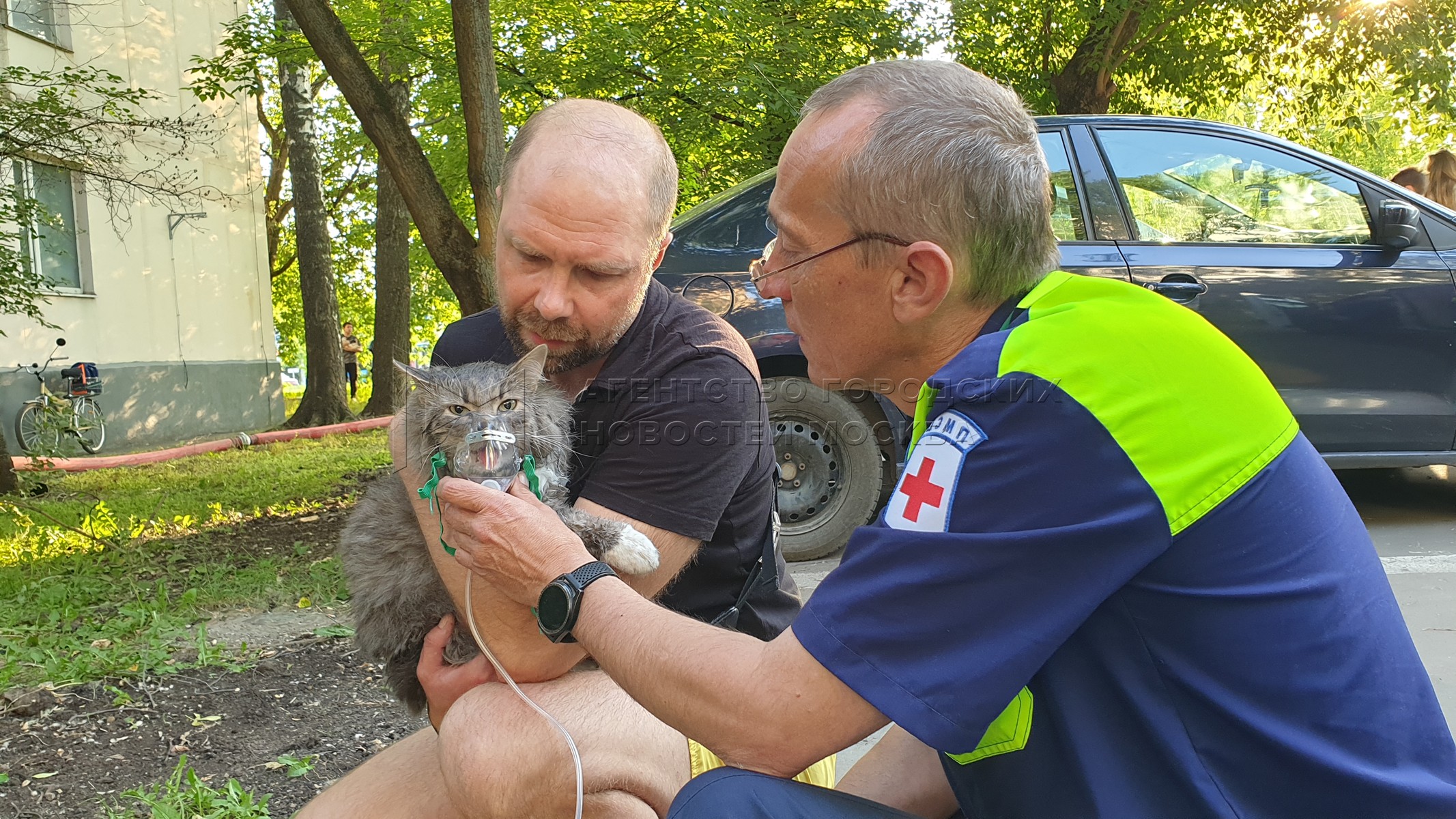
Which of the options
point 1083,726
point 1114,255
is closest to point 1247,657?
point 1083,726

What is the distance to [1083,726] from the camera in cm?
135

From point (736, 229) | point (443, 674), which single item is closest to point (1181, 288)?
point (736, 229)

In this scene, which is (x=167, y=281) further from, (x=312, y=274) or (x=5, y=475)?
(x=5, y=475)

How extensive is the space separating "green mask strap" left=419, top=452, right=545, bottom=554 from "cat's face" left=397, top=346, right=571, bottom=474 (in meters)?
0.10

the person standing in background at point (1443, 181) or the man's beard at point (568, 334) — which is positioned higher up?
the person standing in background at point (1443, 181)

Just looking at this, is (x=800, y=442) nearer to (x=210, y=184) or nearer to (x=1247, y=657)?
(x=1247, y=657)

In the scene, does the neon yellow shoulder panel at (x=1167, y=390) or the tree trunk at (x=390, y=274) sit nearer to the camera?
the neon yellow shoulder panel at (x=1167, y=390)

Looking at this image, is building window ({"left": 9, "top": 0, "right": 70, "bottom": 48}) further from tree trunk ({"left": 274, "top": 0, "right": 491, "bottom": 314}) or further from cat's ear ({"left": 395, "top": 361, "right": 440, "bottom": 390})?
cat's ear ({"left": 395, "top": 361, "right": 440, "bottom": 390})

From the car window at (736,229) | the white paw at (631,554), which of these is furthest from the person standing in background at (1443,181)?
the white paw at (631,554)

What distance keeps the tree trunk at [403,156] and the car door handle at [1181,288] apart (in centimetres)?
409

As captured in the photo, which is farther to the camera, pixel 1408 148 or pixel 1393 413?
pixel 1408 148

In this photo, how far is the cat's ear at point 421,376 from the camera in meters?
2.57

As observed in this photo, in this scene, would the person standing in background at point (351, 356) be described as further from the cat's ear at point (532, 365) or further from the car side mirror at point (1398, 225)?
the cat's ear at point (532, 365)

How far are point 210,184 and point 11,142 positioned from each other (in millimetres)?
9411
